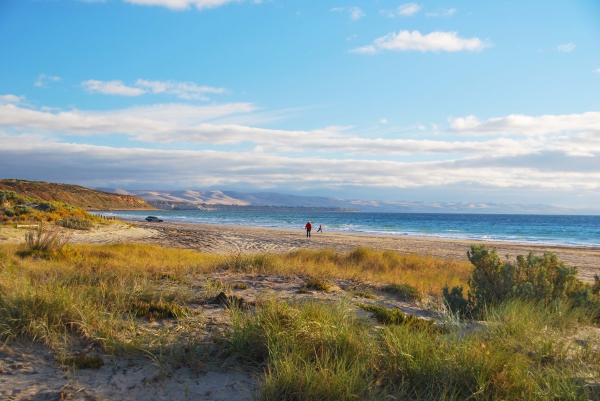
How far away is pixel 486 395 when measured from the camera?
3.59 metres

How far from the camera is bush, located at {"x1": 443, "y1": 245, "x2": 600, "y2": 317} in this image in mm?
7016

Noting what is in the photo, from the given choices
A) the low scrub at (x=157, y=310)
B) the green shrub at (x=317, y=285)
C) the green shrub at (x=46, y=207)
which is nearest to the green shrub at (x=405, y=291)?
the green shrub at (x=317, y=285)

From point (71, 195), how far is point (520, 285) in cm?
9647

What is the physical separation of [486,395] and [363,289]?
213 inches

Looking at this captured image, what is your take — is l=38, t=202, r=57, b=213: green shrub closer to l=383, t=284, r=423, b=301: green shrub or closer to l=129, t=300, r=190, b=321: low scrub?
l=383, t=284, r=423, b=301: green shrub

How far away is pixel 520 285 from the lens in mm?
7066

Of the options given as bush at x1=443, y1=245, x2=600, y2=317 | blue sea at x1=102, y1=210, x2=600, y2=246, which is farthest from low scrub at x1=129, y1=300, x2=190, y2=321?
blue sea at x1=102, y1=210, x2=600, y2=246

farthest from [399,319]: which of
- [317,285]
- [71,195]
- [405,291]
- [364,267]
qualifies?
[71,195]

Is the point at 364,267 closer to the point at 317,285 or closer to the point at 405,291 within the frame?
the point at 405,291

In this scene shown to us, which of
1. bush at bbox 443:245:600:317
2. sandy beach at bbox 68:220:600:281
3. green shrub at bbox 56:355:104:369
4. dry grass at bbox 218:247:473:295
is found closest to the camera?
green shrub at bbox 56:355:104:369

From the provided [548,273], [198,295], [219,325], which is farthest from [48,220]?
[548,273]

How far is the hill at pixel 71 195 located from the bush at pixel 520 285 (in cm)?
6025

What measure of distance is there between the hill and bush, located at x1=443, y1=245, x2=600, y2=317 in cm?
6025

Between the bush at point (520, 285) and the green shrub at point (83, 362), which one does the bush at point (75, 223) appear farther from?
the bush at point (520, 285)
